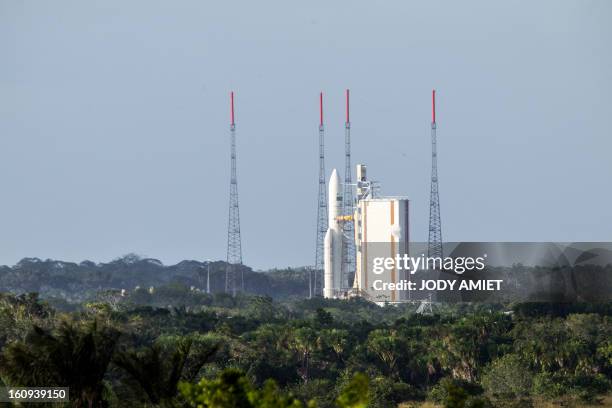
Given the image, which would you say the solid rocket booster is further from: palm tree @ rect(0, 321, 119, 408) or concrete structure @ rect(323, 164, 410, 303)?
palm tree @ rect(0, 321, 119, 408)

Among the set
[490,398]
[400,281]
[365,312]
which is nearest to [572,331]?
[490,398]

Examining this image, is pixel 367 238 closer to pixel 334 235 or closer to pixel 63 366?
pixel 334 235

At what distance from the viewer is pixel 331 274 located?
7490 inches

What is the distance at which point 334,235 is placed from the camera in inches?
7249

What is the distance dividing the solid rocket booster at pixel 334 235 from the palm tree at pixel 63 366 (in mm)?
138622

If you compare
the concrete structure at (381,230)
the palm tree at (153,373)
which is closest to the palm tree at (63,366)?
the palm tree at (153,373)

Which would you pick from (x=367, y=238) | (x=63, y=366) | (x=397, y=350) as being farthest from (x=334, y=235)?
(x=63, y=366)

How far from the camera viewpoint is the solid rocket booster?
184250mm

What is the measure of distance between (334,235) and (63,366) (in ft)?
459

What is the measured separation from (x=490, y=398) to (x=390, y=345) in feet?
69.7

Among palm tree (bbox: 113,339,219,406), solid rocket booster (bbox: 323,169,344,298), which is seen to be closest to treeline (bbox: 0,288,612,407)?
palm tree (bbox: 113,339,219,406)

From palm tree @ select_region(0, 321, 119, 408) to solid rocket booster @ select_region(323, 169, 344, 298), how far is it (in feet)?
455

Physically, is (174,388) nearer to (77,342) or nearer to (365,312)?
(77,342)

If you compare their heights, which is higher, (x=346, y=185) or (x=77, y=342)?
(x=346, y=185)
